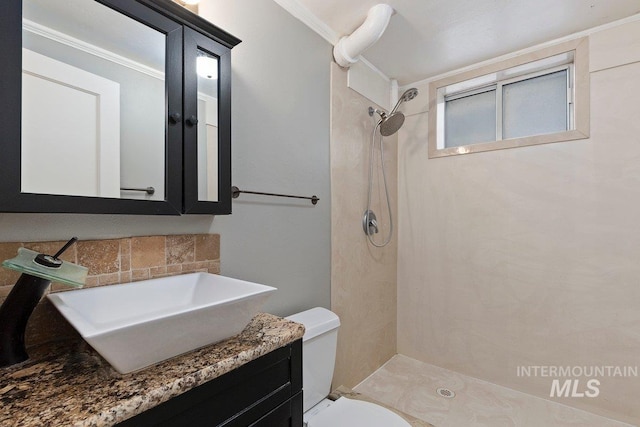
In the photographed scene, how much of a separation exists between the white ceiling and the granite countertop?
5.71 ft

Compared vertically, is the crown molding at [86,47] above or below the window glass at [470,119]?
below

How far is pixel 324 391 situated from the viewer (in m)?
1.52

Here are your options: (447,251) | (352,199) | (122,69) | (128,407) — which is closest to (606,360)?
(447,251)

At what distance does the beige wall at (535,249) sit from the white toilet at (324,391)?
1219 mm

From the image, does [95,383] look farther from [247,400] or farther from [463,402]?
[463,402]

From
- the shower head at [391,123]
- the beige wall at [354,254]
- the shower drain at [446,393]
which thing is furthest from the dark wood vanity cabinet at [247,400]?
the shower head at [391,123]

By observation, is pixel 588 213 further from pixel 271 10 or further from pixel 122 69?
pixel 122 69

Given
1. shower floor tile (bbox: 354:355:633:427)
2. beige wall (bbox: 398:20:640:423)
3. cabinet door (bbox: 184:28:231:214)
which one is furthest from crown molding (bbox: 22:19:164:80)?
shower floor tile (bbox: 354:355:633:427)

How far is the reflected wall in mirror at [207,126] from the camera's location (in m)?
1.17

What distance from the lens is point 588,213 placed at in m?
1.87

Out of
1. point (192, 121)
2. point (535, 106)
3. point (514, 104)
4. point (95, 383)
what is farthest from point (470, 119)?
point (95, 383)

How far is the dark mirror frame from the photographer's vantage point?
2.51 ft

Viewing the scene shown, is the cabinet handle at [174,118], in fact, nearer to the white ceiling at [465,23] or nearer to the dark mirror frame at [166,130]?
the dark mirror frame at [166,130]

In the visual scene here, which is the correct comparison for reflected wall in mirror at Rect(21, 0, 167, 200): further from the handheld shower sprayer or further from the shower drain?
the shower drain
